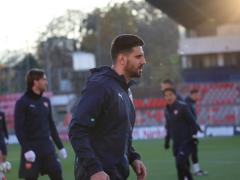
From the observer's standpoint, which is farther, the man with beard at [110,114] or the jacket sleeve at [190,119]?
the jacket sleeve at [190,119]

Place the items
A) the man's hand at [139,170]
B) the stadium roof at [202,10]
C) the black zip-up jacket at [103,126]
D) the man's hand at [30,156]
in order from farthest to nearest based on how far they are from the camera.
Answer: the stadium roof at [202,10], the man's hand at [30,156], the man's hand at [139,170], the black zip-up jacket at [103,126]

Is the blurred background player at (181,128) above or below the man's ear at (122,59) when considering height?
below

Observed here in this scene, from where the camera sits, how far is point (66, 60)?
65.6 m

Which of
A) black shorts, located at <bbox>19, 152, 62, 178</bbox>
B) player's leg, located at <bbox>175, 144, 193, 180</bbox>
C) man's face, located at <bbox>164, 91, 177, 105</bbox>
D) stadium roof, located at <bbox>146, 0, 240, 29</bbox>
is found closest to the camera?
black shorts, located at <bbox>19, 152, 62, 178</bbox>

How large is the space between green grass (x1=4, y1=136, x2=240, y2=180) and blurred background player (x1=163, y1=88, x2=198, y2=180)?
1673mm

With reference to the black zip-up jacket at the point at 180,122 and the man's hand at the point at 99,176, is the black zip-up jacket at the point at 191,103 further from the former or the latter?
the man's hand at the point at 99,176

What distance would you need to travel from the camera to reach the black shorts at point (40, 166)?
9133mm

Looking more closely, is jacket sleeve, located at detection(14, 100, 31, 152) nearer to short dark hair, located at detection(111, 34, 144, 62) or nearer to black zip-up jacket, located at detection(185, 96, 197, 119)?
short dark hair, located at detection(111, 34, 144, 62)

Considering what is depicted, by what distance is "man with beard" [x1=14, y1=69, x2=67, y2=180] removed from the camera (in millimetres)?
9172

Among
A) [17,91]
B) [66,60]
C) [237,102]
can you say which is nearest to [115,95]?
[237,102]

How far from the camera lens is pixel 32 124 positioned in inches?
365

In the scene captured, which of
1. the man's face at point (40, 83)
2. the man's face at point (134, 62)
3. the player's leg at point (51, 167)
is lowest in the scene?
the player's leg at point (51, 167)

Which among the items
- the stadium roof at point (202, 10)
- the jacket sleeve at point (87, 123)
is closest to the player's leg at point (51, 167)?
the jacket sleeve at point (87, 123)

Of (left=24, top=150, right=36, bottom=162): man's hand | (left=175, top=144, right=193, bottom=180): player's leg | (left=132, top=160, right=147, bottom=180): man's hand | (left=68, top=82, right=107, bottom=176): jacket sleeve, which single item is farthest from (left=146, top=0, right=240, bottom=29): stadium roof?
(left=68, top=82, right=107, bottom=176): jacket sleeve
